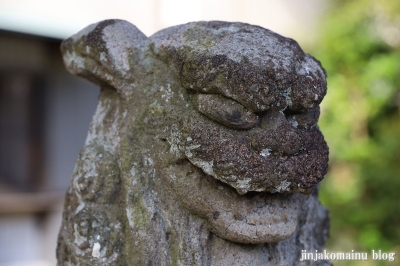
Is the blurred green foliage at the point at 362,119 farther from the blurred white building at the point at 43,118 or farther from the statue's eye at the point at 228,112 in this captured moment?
the statue's eye at the point at 228,112

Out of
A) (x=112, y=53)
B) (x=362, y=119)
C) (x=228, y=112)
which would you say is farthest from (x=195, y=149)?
(x=362, y=119)

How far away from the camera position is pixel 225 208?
0.91 metres

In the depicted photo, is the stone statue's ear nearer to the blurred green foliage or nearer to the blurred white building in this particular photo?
the blurred white building

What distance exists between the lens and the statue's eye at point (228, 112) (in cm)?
86

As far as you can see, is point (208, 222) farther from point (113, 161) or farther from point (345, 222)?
point (345, 222)

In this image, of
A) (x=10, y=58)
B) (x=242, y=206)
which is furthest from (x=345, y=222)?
(x=10, y=58)

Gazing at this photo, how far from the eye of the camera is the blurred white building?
10.1 ft

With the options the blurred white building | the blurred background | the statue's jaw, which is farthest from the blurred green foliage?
the statue's jaw

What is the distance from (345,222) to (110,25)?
222cm

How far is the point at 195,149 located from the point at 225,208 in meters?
0.13

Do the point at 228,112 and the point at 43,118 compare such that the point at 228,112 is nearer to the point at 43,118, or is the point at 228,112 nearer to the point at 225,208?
the point at 225,208

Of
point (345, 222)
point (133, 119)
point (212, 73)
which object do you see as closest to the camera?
point (212, 73)

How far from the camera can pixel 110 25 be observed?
39.9 inches

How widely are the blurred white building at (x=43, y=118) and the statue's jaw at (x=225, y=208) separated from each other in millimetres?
2162
